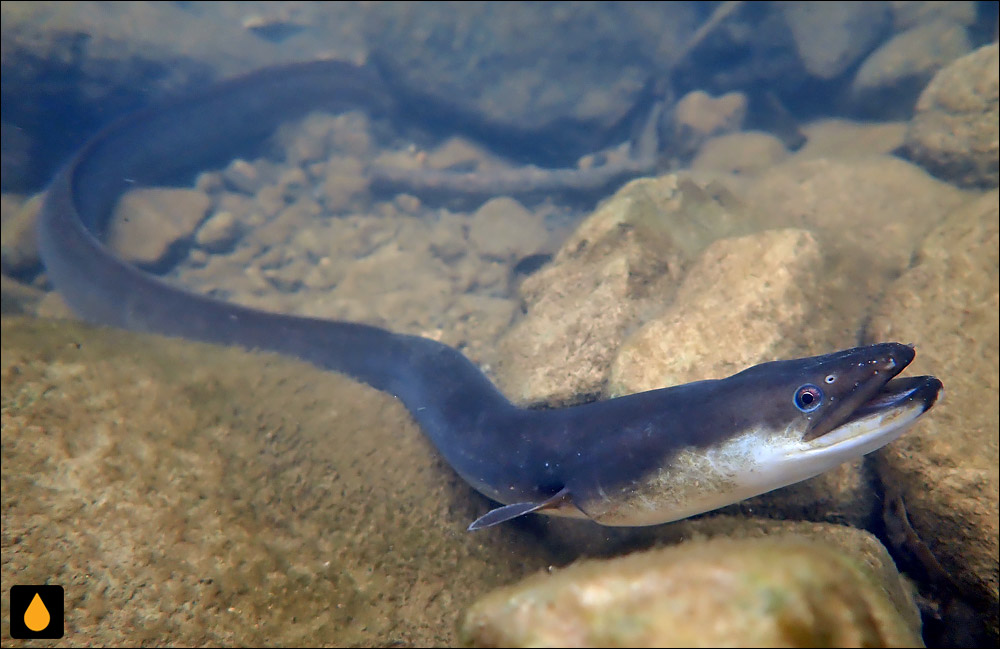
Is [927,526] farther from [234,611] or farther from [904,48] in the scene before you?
[904,48]

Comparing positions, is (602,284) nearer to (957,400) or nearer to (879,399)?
(879,399)

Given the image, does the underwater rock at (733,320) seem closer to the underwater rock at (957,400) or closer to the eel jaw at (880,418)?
the underwater rock at (957,400)

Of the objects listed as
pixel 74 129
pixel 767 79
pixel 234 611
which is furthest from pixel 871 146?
pixel 74 129

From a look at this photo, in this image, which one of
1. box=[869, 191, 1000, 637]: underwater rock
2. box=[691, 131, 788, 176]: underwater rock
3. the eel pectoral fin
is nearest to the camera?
the eel pectoral fin

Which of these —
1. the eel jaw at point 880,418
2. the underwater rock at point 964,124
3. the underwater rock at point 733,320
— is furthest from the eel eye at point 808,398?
the underwater rock at point 964,124

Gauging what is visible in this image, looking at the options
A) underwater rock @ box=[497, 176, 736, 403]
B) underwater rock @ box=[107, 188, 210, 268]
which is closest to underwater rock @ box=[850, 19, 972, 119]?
underwater rock @ box=[497, 176, 736, 403]

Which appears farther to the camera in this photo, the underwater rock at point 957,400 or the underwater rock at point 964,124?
the underwater rock at point 964,124

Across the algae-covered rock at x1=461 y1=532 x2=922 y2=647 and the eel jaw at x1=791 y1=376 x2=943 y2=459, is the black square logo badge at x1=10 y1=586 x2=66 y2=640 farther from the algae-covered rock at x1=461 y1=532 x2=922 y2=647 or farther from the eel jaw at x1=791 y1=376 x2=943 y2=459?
the eel jaw at x1=791 y1=376 x2=943 y2=459
